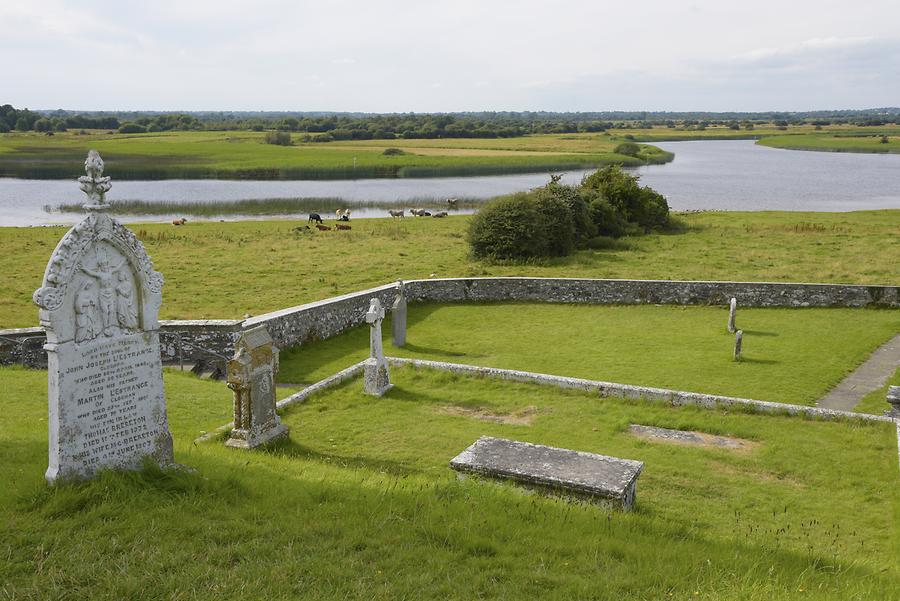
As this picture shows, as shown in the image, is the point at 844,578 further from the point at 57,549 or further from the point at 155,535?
the point at 57,549

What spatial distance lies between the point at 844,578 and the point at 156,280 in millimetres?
7297

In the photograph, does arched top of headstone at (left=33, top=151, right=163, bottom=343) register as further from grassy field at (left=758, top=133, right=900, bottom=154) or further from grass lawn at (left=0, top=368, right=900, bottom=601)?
grassy field at (left=758, top=133, right=900, bottom=154)

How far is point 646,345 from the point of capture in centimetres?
1797

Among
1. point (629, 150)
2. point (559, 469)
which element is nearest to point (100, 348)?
point (559, 469)

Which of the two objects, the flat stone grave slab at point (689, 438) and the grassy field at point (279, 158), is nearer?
the flat stone grave slab at point (689, 438)

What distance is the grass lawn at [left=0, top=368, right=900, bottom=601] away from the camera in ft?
18.4

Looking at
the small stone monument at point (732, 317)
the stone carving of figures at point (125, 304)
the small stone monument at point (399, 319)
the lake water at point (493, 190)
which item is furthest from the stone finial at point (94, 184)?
the lake water at point (493, 190)

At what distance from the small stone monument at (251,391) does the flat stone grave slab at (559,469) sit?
334 cm

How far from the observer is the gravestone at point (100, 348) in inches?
285

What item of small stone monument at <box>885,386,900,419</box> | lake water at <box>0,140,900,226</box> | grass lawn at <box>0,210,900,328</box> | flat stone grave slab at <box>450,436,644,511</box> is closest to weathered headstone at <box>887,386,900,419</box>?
small stone monument at <box>885,386,900,419</box>

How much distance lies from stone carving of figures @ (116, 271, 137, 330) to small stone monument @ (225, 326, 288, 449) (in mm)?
2585

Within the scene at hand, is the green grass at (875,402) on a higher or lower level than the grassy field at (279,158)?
lower

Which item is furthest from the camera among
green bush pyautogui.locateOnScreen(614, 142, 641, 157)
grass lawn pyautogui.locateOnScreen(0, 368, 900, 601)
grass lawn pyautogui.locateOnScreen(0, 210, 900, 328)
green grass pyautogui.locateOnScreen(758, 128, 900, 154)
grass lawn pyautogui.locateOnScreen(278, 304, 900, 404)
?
green grass pyautogui.locateOnScreen(758, 128, 900, 154)

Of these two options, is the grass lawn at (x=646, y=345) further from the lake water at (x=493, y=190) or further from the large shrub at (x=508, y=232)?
the lake water at (x=493, y=190)
